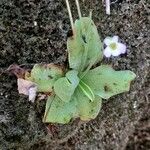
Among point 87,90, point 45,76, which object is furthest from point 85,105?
point 45,76

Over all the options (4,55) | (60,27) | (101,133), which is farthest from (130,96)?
(4,55)

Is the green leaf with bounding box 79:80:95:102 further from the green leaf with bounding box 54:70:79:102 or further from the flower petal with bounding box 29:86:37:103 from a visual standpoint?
the flower petal with bounding box 29:86:37:103

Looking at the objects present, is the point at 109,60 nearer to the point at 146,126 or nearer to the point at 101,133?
the point at 101,133

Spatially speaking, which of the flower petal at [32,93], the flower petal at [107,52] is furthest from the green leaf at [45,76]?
the flower petal at [107,52]

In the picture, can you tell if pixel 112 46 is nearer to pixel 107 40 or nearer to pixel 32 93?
pixel 107 40

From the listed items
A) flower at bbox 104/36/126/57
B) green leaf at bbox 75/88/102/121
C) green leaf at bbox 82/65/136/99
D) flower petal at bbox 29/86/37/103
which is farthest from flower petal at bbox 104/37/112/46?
flower petal at bbox 29/86/37/103

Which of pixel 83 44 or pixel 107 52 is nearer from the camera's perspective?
pixel 83 44
